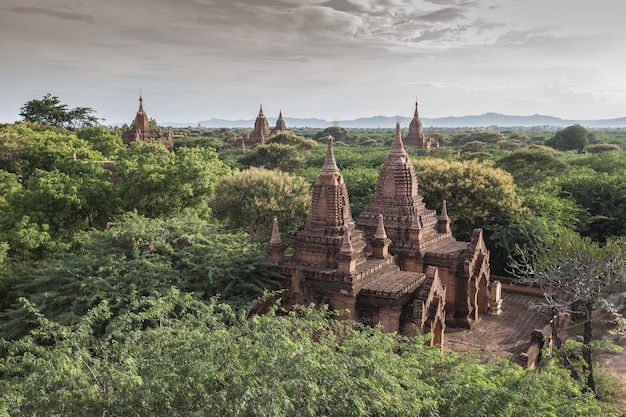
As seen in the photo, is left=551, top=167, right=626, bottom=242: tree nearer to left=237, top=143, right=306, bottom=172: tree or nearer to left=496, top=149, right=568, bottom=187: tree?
left=496, top=149, right=568, bottom=187: tree

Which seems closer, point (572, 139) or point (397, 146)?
point (397, 146)

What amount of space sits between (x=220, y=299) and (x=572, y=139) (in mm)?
112998

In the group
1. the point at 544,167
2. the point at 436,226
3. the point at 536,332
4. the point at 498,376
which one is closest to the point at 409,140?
the point at 544,167

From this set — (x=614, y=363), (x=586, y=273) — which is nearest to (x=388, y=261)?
(x=586, y=273)

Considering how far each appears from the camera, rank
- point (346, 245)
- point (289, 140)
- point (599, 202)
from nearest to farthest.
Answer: point (346, 245) → point (599, 202) → point (289, 140)

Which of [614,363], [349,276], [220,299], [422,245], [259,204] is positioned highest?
[259,204]

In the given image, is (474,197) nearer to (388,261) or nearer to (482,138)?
(388,261)

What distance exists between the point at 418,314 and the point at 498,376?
5078 millimetres

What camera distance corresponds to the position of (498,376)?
952cm

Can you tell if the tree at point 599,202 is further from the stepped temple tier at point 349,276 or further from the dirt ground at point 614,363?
the stepped temple tier at point 349,276

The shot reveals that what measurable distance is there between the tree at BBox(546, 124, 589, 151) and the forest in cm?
8275

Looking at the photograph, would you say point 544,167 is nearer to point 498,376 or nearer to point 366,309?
point 366,309

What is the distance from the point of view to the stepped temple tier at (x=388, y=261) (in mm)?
15023

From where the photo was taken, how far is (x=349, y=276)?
15.0 m
